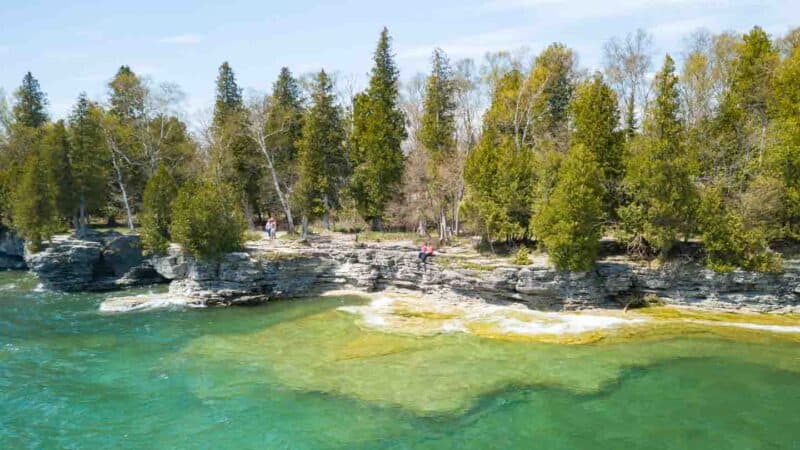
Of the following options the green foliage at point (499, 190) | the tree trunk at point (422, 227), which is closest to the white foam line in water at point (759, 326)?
the green foliage at point (499, 190)

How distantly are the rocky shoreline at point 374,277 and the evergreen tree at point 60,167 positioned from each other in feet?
14.4

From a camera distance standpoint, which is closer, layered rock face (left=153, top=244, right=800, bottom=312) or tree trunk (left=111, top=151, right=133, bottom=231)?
layered rock face (left=153, top=244, right=800, bottom=312)

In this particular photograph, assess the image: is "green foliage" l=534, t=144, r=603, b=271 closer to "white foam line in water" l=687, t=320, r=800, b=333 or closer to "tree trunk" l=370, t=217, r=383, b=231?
"white foam line in water" l=687, t=320, r=800, b=333

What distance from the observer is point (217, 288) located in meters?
39.1

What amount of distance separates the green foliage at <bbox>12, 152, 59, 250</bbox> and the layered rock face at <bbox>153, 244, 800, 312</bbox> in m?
10.7

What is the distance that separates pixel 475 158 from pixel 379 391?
22.6 m

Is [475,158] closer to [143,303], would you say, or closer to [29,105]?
[143,303]

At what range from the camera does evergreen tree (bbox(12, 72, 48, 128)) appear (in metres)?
72.8

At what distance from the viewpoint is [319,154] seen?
52.1 metres

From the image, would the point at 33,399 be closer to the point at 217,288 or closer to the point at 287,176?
the point at 217,288

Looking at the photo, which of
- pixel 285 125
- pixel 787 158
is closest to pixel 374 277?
pixel 285 125

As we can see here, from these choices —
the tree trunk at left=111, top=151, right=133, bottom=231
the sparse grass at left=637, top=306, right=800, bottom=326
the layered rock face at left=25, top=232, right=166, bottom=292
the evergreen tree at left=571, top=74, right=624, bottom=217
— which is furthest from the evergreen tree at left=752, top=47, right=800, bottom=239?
the tree trunk at left=111, top=151, right=133, bottom=231

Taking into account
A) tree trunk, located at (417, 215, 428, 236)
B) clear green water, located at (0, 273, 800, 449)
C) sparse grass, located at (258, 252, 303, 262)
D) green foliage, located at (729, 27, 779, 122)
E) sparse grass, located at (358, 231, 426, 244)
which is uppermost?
green foliage, located at (729, 27, 779, 122)

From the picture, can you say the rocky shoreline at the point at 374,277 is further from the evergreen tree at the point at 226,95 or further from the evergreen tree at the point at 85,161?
the evergreen tree at the point at 226,95
